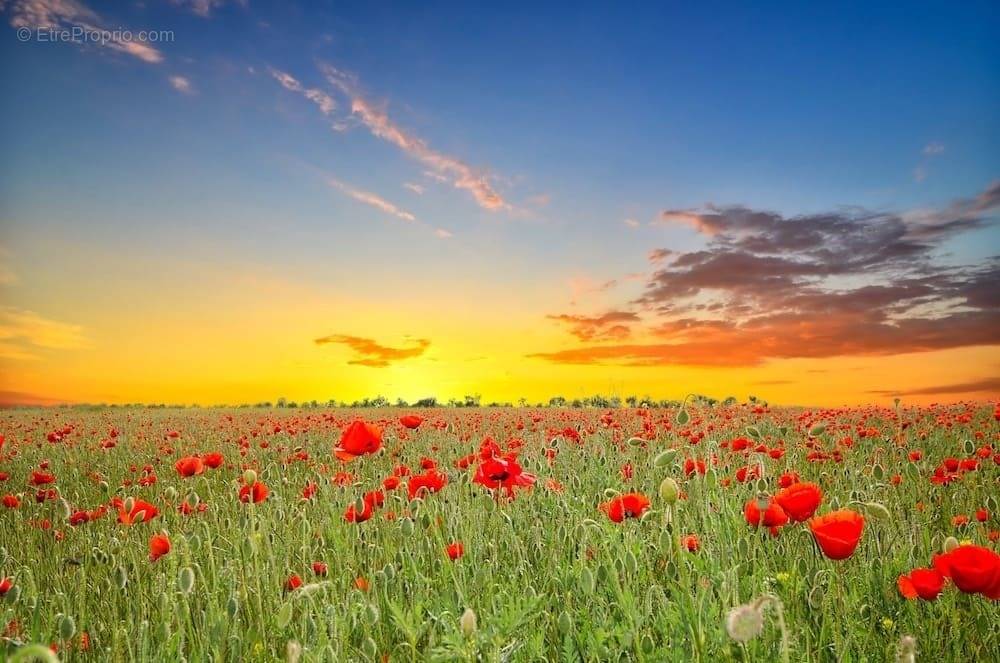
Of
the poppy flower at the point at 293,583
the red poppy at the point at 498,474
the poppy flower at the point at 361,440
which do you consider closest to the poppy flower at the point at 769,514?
the red poppy at the point at 498,474

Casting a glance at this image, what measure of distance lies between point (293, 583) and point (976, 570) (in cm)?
275

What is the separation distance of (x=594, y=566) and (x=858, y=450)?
17.7 ft

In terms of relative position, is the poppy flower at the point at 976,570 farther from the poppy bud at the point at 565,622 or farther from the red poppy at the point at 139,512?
the red poppy at the point at 139,512

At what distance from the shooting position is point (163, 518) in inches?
220

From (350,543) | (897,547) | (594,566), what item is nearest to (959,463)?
(897,547)

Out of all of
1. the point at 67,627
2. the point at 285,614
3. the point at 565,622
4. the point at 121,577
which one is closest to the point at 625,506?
the point at 565,622

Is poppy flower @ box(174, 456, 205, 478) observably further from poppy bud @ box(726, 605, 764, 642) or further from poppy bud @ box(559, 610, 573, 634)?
poppy bud @ box(726, 605, 764, 642)

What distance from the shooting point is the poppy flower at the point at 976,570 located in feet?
6.47

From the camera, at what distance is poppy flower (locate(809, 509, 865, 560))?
1.93m

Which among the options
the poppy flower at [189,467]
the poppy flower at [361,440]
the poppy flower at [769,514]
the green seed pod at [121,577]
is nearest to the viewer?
the poppy flower at [769,514]

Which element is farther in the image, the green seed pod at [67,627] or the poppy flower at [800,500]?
the green seed pod at [67,627]

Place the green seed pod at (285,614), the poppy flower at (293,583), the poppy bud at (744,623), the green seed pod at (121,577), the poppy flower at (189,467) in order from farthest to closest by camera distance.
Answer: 1. the poppy flower at (189,467)
2. the poppy flower at (293,583)
3. the green seed pod at (121,577)
4. the green seed pod at (285,614)
5. the poppy bud at (744,623)

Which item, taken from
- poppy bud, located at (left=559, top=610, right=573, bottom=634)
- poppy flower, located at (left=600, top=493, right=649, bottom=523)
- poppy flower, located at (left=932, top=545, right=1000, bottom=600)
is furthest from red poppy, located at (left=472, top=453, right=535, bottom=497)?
poppy flower, located at (left=932, top=545, right=1000, bottom=600)

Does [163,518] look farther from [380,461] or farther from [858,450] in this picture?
[858,450]
